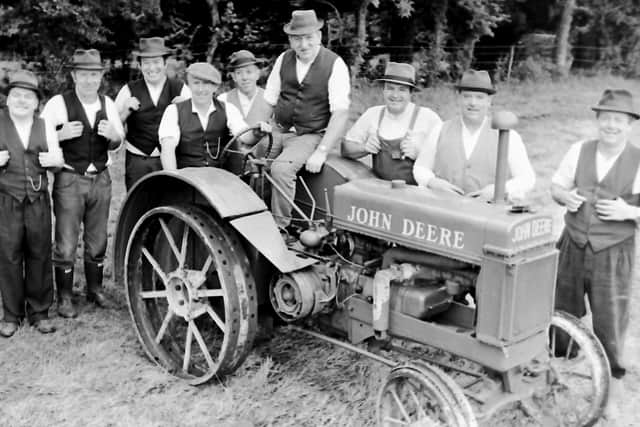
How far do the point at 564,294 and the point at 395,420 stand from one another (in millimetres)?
1238

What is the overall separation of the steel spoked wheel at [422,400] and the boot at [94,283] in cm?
237

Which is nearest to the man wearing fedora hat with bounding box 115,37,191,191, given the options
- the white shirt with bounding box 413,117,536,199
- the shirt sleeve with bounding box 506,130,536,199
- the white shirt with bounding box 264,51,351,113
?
the white shirt with bounding box 264,51,351,113

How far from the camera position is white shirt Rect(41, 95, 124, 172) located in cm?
443

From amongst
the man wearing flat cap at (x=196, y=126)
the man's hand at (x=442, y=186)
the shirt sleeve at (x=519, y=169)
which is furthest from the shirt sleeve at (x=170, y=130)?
the shirt sleeve at (x=519, y=169)

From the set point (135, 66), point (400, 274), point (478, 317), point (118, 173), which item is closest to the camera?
point (478, 317)

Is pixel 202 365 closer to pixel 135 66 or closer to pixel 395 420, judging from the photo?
pixel 395 420

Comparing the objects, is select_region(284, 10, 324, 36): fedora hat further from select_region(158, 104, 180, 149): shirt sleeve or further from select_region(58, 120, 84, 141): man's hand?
select_region(58, 120, 84, 141): man's hand

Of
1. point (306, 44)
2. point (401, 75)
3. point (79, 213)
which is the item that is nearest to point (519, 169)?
point (401, 75)

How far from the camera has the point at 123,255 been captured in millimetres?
4062

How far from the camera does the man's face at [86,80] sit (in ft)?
14.6

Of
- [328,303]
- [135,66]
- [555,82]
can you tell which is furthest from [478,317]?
[555,82]

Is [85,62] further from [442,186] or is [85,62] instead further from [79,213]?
[442,186]

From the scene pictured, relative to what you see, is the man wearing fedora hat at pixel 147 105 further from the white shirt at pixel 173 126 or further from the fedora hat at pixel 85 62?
the white shirt at pixel 173 126

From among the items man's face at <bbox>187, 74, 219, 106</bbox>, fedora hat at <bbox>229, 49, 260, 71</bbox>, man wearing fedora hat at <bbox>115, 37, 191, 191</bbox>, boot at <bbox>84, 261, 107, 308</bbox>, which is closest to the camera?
man's face at <bbox>187, 74, 219, 106</bbox>
